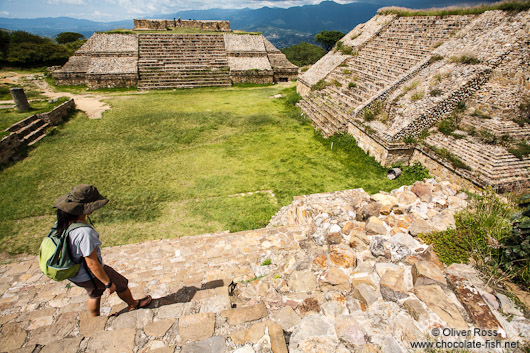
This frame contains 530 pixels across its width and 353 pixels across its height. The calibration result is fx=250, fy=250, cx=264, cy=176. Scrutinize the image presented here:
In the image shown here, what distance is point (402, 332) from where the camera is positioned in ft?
8.38

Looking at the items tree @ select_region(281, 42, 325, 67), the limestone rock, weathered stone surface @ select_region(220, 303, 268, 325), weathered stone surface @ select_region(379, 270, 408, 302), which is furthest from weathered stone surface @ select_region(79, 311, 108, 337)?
tree @ select_region(281, 42, 325, 67)

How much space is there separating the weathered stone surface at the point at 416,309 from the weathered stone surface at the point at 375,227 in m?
1.53

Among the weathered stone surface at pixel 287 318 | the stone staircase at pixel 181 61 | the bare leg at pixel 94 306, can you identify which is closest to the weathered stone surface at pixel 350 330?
the weathered stone surface at pixel 287 318

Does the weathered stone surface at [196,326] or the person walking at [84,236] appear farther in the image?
the person walking at [84,236]

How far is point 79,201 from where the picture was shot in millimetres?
2957

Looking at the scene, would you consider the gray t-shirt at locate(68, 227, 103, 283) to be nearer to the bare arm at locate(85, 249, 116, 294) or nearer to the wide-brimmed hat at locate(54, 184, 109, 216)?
the bare arm at locate(85, 249, 116, 294)

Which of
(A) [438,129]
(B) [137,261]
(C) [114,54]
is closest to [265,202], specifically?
(B) [137,261]

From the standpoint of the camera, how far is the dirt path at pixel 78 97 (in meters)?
14.9

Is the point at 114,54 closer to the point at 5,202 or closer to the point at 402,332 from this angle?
the point at 5,202

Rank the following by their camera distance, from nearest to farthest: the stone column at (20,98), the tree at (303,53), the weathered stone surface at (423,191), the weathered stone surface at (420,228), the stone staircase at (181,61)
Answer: the weathered stone surface at (420,228) → the weathered stone surface at (423,191) → the stone column at (20,98) → the stone staircase at (181,61) → the tree at (303,53)

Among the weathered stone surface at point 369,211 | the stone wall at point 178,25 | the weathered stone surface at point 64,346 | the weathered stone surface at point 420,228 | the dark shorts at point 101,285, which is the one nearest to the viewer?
the weathered stone surface at point 64,346

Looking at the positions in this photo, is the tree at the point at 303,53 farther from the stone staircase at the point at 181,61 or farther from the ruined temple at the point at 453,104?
the ruined temple at the point at 453,104

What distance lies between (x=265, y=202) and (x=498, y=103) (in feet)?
27.5

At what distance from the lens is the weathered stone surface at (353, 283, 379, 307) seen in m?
2.99
